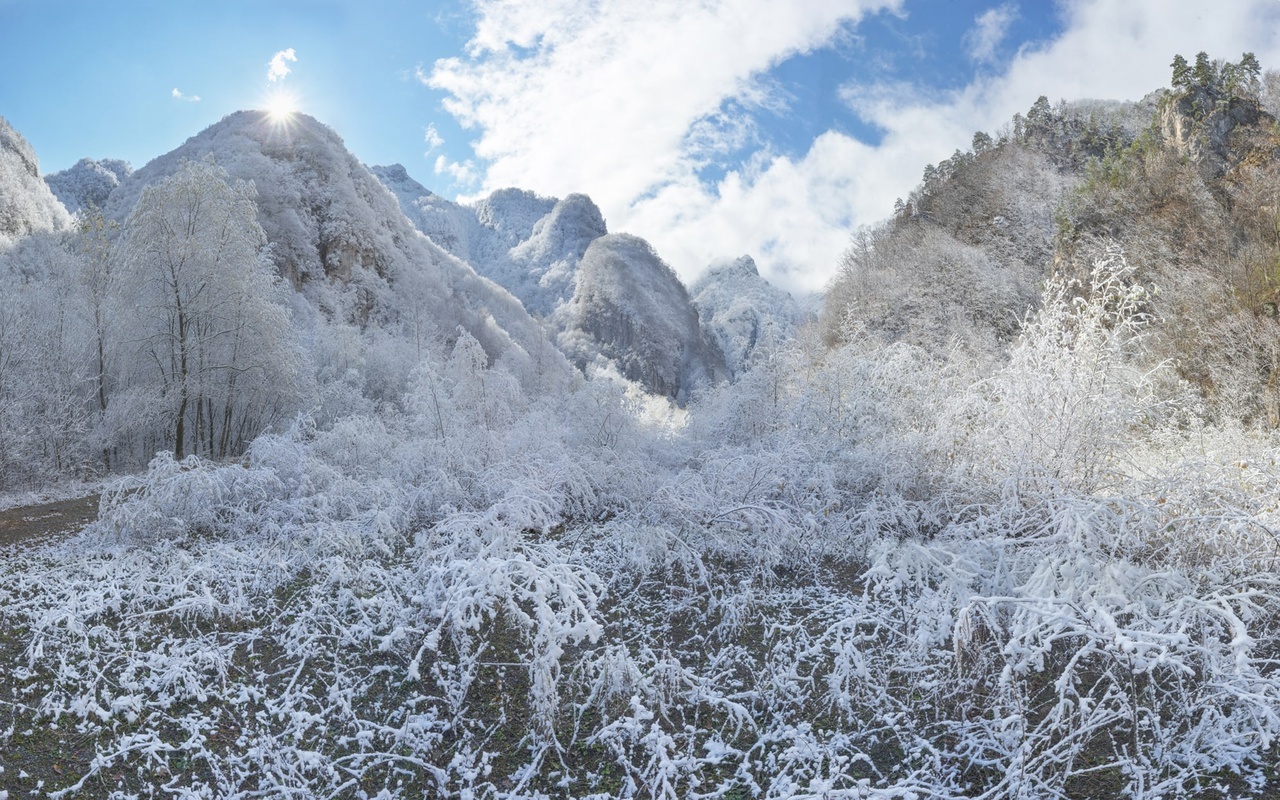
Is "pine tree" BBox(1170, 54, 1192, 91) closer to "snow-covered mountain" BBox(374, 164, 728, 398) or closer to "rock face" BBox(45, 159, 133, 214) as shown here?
"snow-covered mountain" BBox(374, 164, 728, 398)

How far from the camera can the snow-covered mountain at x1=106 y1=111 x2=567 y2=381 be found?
38.3 meters

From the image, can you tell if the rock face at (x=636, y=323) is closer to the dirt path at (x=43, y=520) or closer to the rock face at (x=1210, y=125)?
the rock face at (x=1210, y=125)

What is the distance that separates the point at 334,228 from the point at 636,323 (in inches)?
1570

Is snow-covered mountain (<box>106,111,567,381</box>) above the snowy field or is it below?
above

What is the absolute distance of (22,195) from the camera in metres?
31.3

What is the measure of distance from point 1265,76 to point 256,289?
41.0 meters

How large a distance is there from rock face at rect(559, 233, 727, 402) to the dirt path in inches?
2273

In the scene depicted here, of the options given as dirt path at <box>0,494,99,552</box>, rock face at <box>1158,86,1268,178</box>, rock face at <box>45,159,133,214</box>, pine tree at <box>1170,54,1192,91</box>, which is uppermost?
rock face at <box>45,159,133,214</box>

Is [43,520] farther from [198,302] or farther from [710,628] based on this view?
[710,628]

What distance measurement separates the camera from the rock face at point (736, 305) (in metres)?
93.2

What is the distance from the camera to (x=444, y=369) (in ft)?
59.1

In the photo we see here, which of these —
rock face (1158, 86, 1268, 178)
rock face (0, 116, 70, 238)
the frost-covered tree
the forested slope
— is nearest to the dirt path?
the forested slope

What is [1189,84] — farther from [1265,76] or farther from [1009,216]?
[1009,216]

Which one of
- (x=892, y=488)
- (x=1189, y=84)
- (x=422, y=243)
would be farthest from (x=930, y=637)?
(x=422, y=243)
